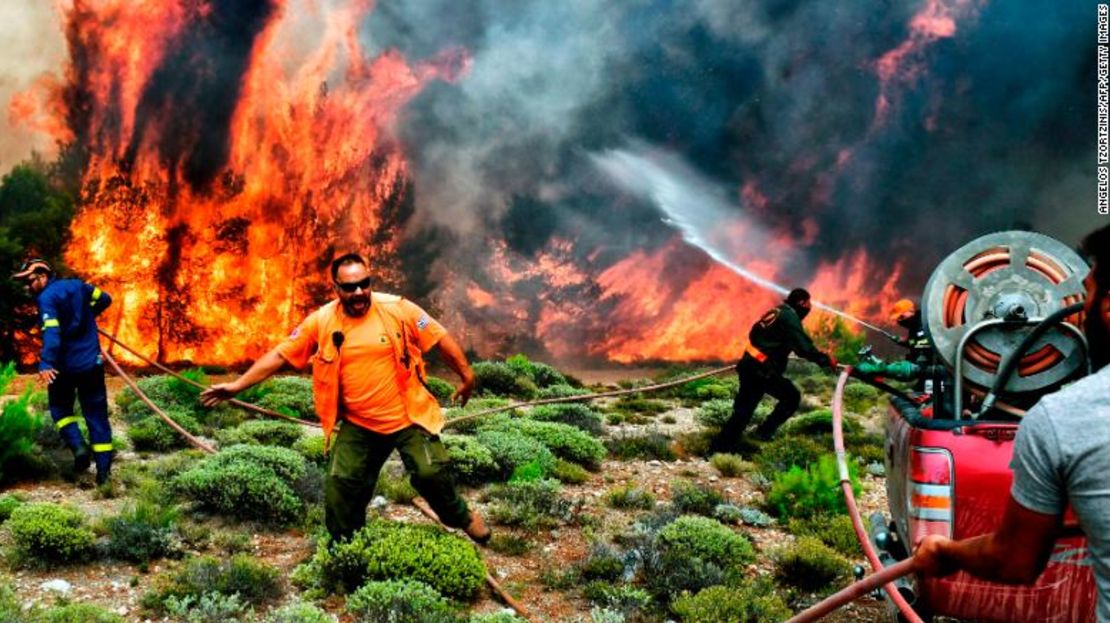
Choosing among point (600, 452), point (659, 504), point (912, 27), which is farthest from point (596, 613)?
point (912, 27)

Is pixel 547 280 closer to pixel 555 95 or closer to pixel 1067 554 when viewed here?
pixel 555 95

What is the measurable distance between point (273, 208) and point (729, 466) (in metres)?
29.2

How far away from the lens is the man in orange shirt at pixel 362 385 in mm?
5348

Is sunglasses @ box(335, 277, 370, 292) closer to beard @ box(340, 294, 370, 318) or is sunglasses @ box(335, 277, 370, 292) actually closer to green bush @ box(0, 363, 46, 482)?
beard @ box(340, 294, 370, 318)

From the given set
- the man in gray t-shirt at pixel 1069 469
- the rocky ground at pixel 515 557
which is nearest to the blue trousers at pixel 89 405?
the rocky ground at pixel 515 557

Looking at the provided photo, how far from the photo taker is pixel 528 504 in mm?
7434

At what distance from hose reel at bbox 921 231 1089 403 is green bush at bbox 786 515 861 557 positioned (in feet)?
11.0

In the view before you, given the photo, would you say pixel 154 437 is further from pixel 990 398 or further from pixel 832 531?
pixel 990 398

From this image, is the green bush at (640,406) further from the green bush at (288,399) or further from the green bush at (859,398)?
the green bush at (288,399)

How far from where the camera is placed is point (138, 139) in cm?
3397

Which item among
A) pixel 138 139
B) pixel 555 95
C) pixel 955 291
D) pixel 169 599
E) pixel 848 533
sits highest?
pixel 555 95

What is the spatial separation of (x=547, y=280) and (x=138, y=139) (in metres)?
19.2

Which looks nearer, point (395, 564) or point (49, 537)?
point (395, 564)

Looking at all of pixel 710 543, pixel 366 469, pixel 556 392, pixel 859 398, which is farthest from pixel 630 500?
pixel 859 398
